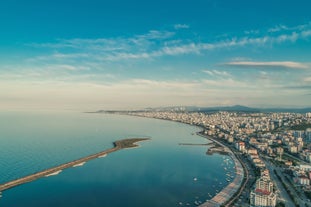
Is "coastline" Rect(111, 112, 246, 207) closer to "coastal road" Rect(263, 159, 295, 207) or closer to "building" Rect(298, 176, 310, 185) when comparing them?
"coastal road" Rect(263, 159, 295, 207)

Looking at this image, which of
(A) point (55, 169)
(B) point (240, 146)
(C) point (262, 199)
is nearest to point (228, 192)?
(C) point (262, 199)

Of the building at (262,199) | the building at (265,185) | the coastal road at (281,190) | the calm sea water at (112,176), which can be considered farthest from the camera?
the building at (265,185)

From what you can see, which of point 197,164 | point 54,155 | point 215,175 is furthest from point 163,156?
point 54,155

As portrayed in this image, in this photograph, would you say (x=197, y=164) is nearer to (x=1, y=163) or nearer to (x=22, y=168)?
(x=22, y=168)

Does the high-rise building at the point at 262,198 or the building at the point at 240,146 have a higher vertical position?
the building at the point at 240,146

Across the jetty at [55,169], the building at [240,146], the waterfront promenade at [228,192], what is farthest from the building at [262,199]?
the building at [240,146]

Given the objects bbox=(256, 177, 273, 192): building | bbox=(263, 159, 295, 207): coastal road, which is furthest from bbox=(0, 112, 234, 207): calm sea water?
bbox=(263, 159, 295, 207): coastal road

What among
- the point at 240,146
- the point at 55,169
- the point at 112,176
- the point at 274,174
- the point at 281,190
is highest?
the point at 240,146

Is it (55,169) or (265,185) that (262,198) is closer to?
(265,185)

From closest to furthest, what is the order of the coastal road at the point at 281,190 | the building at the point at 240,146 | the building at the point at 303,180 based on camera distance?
the coastal road at the point at 281,190 < the building at the point at 303,180 < the building at the point at 240,146

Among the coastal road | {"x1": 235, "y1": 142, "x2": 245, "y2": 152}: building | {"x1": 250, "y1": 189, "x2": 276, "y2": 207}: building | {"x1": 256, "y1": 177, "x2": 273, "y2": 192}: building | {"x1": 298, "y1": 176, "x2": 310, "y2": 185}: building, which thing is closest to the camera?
{"x1": 250, "y1": 189, "x2": 276, "y2": 207}: building

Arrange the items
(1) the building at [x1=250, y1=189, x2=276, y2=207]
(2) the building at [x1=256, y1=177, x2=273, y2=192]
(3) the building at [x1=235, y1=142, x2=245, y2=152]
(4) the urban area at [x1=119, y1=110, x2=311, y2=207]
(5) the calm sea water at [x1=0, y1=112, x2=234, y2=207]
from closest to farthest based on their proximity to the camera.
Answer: (1) the building at [x1=250, y1=189, x2=276, y2=207]
(5) the calm sea water at [x1=0, y1=112, x2=234, y2=207]
(4) the urban area at [x1=119, y1=110, x2=311, y2=207]
(2) the building at [x1=256, y1=177, x2=273, y2=192]
(3) the building at [x1=235, y1=142, x2=245, y2=152]

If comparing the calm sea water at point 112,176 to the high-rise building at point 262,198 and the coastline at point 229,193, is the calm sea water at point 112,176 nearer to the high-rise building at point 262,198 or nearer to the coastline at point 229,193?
the coastline at point 229,193
